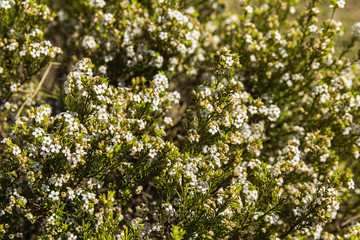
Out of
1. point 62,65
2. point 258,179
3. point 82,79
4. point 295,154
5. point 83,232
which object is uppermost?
point 62,65

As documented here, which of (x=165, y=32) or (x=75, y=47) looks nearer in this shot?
(x=165, y=32)

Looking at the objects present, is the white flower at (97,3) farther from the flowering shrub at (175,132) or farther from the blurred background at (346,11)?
the blurred background at (346,11)

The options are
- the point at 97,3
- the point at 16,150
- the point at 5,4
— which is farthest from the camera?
the point at 97,3

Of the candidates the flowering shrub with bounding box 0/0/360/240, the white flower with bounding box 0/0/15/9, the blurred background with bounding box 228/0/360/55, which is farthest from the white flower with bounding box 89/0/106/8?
the blurred background with bounding box 228/0/360/55

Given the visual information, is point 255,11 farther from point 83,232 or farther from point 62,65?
point 83,232

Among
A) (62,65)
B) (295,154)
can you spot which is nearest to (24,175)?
(62,65)

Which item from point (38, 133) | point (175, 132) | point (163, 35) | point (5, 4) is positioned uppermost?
point (5, 4)

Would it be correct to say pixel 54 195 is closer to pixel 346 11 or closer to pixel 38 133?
pixel 38 133

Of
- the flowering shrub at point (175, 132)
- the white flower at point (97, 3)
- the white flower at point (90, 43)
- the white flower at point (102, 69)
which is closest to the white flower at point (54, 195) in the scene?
the flowering shrub at point (175, 132)

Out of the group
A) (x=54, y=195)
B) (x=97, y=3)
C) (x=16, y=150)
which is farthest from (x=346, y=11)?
(x=16, y=150)
